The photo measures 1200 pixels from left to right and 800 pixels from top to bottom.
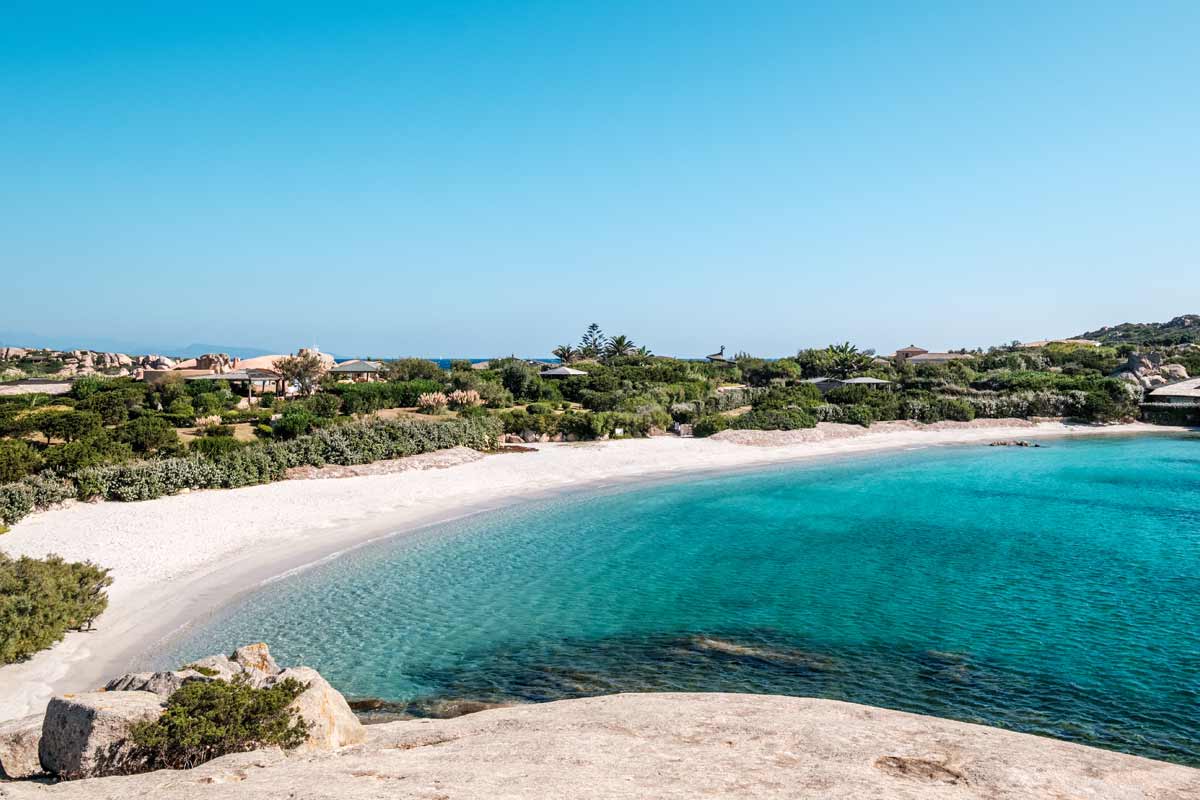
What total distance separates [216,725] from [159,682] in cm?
152

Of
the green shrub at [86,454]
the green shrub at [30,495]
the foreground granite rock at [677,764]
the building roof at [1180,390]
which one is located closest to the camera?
the foreground granite rock at [677,764]

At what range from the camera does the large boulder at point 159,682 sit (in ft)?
28.4

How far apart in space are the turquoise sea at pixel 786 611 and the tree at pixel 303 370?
26925 mm

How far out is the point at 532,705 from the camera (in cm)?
1033

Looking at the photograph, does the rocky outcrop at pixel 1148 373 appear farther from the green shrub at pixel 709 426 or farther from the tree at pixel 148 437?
the tree at pixel 148 437

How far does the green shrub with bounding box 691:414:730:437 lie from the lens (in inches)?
1656

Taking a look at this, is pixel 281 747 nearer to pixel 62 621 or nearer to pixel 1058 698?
pixel 62 621

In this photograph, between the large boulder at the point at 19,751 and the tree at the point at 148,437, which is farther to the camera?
the tree at the point at 148,437

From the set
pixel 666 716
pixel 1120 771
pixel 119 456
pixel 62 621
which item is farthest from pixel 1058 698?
pixel 119 456

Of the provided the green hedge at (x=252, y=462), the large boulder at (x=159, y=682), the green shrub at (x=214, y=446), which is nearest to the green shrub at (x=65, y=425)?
the green shrub at (x=214, y=446)

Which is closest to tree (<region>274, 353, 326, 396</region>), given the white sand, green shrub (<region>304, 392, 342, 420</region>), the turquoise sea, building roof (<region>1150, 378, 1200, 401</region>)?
green shrub (<region>304, 392, 342, 420</region>)

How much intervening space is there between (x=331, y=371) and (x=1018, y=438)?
48.8 m

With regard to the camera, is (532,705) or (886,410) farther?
(886,410)

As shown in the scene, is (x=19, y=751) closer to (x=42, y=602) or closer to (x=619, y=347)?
(x=42, y=602)
